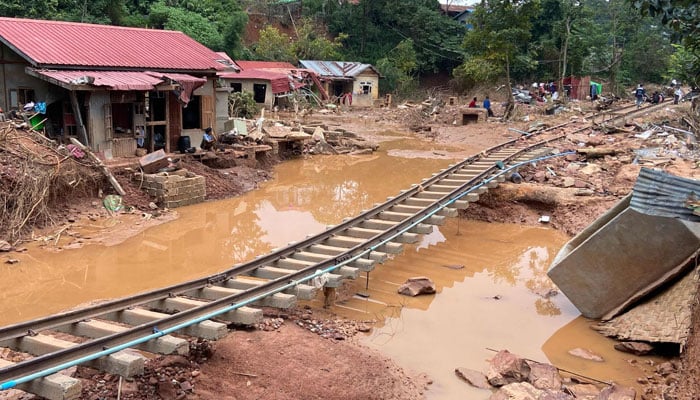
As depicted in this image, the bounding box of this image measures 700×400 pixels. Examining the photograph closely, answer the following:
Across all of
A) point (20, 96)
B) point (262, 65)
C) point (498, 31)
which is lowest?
point (20, 96)

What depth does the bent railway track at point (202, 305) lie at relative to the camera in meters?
Result: 5.16

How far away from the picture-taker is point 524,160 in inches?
651

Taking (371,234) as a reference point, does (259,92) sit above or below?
above

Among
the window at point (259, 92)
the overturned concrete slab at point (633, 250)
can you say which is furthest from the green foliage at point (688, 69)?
the window at point (259, 92)

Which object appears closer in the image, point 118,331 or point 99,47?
point 118,331

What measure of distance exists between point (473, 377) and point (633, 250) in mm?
2954

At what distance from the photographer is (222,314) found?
22.1 ft

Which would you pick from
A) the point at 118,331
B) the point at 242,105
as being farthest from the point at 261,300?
the point at 242,105

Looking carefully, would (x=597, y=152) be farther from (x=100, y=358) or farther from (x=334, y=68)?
(x=334, y=68)

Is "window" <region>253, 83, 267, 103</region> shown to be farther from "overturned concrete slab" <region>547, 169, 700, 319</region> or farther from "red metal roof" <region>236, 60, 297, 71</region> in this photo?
"overturned concrete slab" <region>547, 169, 700, 319</region>

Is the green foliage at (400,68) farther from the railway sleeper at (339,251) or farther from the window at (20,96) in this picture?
the railway sleeper at (339,251)

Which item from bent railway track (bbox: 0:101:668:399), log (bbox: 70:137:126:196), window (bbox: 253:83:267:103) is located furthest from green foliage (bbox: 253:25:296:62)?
bent railway track (bbox: 0:101:668:399)

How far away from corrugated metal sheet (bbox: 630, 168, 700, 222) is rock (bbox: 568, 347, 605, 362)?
1.97 m

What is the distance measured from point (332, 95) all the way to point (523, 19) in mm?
18522
